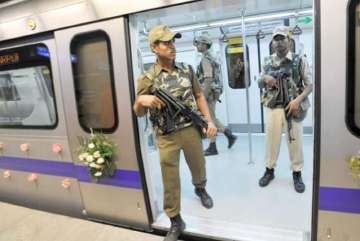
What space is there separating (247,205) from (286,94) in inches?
44.2

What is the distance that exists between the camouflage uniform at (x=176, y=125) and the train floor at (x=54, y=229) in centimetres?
54

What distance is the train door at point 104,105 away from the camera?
230 cm

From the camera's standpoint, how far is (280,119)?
111 inches

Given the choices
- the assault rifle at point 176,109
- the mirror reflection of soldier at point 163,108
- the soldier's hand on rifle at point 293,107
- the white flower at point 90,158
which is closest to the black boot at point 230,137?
the soldier's hand on rifle at point 293,107

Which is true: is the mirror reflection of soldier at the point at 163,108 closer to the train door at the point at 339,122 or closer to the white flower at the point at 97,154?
the white flower at the point at 97,154

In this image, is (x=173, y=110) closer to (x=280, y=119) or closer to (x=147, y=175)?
(x=147, y=175)

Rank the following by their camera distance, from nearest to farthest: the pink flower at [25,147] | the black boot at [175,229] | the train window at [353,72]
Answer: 1. the train window at [353,72]
2. the black boot at [175,229]
3. the pink flower at [25,147]

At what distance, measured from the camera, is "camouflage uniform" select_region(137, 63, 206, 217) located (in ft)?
6.95

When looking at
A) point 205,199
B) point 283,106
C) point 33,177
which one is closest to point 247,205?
point 205,199

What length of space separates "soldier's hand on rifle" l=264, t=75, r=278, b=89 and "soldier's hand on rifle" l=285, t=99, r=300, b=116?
0.74 ft

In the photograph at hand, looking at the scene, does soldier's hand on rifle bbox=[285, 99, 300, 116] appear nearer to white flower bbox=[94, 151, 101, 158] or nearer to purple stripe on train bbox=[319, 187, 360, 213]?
purple stripe on train bbox=[319, 187, 360, 213]

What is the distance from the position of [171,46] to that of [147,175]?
1.09 meters

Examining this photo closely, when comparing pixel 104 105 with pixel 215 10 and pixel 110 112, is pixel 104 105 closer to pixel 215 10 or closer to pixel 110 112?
pixel 110 112

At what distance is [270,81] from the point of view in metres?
2.78
